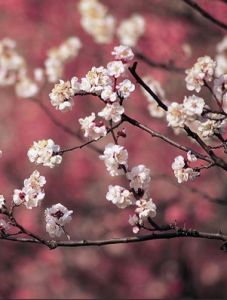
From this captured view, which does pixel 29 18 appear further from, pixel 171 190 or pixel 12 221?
pixel 12 221

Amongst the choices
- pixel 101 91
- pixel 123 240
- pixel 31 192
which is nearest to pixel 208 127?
pixel 101 91

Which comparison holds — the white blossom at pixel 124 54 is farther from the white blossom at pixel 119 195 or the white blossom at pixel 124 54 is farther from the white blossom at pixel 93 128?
the white blossom at pixel 119 195

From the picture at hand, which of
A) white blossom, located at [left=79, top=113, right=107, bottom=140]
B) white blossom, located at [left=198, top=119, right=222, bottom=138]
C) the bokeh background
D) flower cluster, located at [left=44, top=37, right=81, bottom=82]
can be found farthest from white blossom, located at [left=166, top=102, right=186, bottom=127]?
the bokeh background

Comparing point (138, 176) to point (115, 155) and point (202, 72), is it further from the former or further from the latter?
point (202, 72)

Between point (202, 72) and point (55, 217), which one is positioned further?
point (55, 217)

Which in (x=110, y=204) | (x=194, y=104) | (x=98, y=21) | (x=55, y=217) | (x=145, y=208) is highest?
(x=194, y=104)

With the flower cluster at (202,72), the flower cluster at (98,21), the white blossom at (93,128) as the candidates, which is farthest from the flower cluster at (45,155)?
the flower cluster at (98,21)

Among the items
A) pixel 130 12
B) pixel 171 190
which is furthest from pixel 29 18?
pixel 171 190

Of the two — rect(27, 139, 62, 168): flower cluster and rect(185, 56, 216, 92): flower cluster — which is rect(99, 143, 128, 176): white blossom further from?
rect(185, 56, 216, 92): flower cluster
